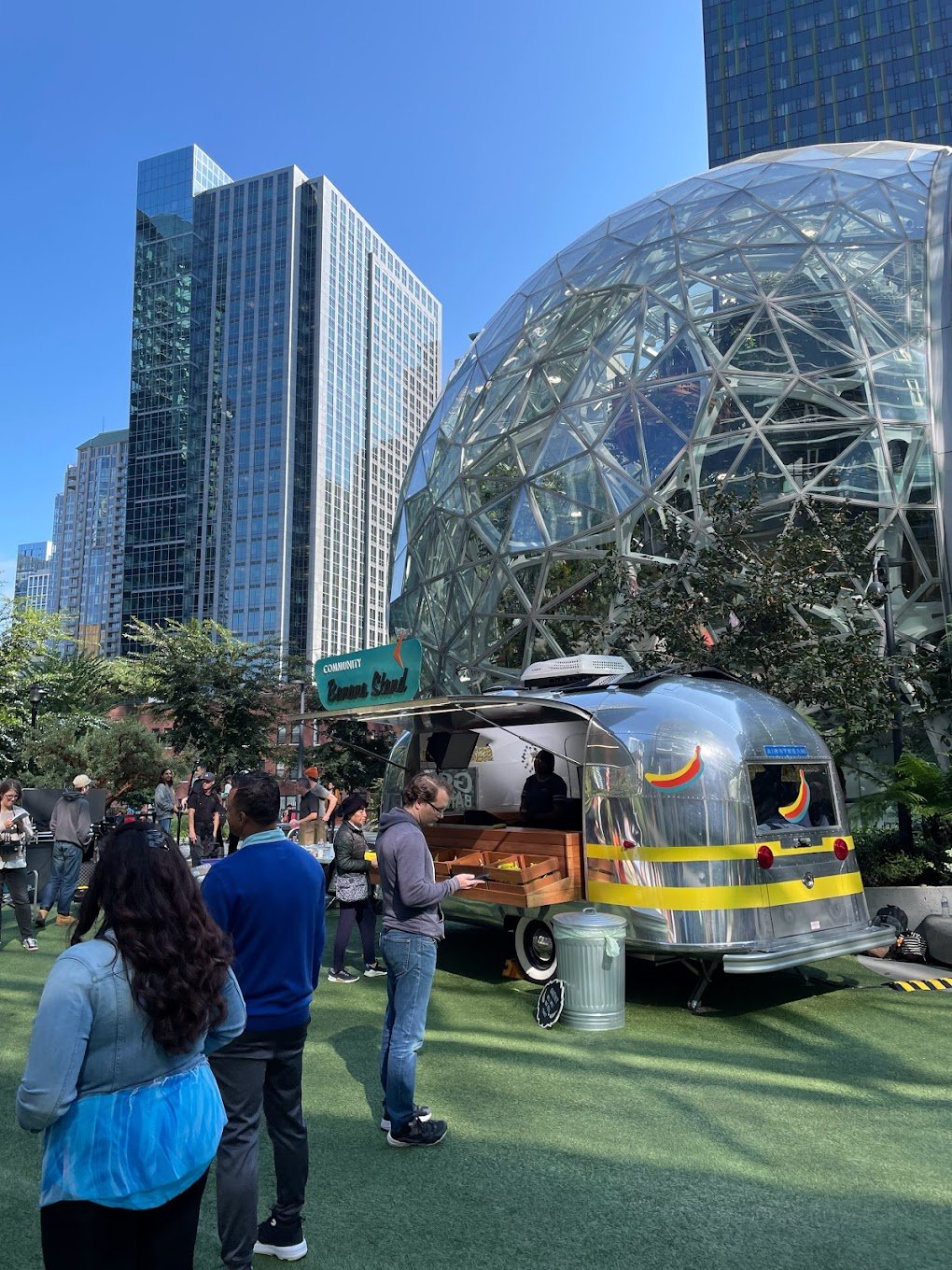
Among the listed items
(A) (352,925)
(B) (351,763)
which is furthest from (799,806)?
(B) (351,763)

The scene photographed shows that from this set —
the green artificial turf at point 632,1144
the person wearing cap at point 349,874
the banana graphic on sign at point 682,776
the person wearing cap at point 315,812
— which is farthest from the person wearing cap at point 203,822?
the banana graphic on sign at point 682,776

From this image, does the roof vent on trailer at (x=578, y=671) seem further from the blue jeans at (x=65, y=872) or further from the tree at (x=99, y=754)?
the tree at (x=99, y=754)

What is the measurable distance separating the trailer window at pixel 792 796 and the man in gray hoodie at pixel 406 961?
13.0 ft

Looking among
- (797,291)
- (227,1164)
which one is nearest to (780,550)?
(797,291)

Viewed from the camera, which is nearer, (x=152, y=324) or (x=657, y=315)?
(x=657, y=315)

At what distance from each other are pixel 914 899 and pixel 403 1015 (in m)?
8.40

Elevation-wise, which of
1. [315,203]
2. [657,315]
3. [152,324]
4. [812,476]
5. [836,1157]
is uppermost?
[315,203]

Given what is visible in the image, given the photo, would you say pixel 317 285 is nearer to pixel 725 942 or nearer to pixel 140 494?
pixel 140 494

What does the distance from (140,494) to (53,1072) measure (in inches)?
5236

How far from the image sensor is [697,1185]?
4.55 metres

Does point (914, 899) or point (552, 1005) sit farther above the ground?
point (914, 899)

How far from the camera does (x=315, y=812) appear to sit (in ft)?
55.3

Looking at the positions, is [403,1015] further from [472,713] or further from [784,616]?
[784,616]

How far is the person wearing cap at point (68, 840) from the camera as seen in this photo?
37.9ft
